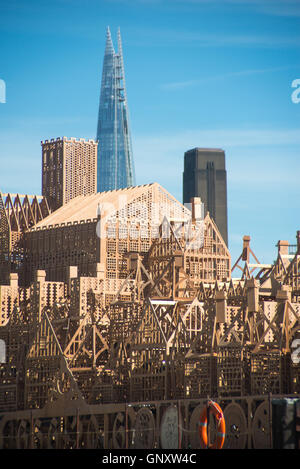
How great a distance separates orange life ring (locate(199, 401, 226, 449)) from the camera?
61.7 meters

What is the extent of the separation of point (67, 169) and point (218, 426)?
189ft

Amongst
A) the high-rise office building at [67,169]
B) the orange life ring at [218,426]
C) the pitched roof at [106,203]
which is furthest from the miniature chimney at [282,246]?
the orange life ring at [218,426]

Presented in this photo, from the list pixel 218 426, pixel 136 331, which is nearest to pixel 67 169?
pixel 136 331

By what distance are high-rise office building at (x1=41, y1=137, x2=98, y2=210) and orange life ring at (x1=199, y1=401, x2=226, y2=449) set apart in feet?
176

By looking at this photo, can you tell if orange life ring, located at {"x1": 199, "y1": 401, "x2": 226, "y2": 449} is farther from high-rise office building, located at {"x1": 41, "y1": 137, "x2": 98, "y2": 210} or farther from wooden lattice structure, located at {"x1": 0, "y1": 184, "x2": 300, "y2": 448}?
high-rise office building, located at {"x1": 41, "y1": 137, "x2": 98, "y2": 210}

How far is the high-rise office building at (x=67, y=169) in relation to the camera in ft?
378

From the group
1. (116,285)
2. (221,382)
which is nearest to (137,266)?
(116,285)

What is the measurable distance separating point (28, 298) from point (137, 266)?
1022 centimetres

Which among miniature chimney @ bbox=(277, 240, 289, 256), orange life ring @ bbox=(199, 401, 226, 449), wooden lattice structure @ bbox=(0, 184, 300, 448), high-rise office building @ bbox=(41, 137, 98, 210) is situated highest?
high-rise office building @ bbox=(41, 137, 98, 210)

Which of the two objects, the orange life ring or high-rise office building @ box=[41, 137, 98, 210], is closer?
the orange life ring

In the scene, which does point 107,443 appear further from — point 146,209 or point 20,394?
point 146,209

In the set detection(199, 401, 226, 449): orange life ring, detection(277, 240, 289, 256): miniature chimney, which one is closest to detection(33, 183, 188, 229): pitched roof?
detection(277, 240, 289, 256): miniature chimney

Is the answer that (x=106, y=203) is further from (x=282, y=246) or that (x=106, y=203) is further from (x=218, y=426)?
(x=218, y=426)

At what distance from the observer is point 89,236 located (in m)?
100
